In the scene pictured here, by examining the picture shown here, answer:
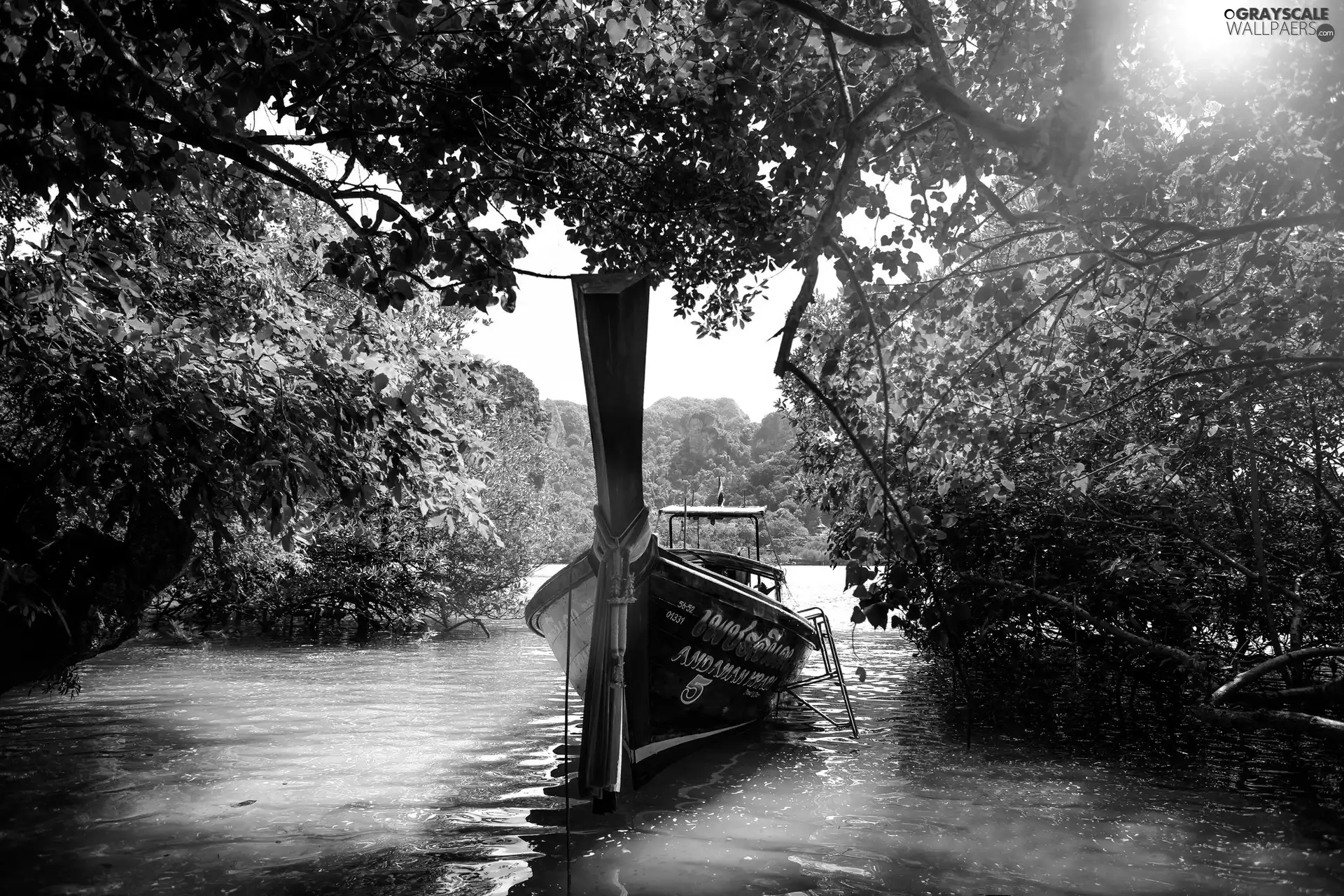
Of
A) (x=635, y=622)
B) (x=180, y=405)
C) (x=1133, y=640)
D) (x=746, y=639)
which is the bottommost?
(x=746, y=639)

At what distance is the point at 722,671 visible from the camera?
29.9 feet

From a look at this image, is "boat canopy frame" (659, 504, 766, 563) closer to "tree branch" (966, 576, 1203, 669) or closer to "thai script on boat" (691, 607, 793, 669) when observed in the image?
"thai script on boat" (691, 607, 793, 669)

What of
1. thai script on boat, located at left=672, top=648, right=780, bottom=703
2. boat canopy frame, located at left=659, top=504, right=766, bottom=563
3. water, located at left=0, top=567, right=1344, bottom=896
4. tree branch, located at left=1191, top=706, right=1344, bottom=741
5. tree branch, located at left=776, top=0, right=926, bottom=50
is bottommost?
water, located at left=0, top=567, right=1344, bottom=896

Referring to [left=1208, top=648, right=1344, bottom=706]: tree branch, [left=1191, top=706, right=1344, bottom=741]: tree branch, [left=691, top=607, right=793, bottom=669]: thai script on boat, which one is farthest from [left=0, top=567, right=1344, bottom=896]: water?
[left=1191, top=706, right=1344, bottom=741]: tree branch

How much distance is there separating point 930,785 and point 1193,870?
8.57 feet

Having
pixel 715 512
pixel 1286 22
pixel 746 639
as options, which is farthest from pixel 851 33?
pixel 715 512

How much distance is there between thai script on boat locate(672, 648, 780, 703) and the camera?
28.1ft

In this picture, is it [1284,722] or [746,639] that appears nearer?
[1284,722]

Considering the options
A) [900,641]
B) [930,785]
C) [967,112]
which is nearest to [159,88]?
[967,112]

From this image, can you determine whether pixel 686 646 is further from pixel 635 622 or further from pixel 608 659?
pixel 608 659

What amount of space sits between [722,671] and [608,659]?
115 inches

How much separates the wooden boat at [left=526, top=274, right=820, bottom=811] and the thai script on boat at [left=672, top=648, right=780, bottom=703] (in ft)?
0.05

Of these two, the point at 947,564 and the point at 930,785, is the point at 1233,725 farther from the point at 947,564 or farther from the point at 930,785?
the point at 947,564

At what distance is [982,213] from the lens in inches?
263
